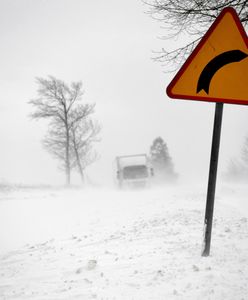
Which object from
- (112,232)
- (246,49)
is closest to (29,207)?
(112,232)

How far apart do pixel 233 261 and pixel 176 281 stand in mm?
1002

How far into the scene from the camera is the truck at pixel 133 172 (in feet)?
67.6

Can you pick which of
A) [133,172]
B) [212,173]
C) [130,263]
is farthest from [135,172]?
[212,173]

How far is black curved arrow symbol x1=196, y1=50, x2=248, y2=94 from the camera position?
2887 mm

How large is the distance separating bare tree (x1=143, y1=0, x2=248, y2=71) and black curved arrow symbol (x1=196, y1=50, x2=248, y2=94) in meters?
2.96

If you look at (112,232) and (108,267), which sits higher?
(108,267)

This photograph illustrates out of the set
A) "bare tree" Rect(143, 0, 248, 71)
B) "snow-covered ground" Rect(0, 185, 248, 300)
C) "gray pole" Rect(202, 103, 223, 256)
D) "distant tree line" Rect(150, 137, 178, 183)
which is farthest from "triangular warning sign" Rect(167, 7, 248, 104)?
"distant tree line" Rect(150, 137, 178, 183)

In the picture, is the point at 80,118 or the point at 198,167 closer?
the point at 80,118

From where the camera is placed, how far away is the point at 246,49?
2.87m

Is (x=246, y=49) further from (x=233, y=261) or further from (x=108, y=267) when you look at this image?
(x=108, y=267)

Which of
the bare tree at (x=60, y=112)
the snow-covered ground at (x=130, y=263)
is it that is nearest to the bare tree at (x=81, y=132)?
the bare tree at (x=60, y=112)

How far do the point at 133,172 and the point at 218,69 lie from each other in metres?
18.5

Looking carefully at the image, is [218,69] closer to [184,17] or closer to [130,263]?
[130,263]

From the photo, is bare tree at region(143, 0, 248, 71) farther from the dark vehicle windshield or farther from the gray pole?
the dark vehicle windshield
